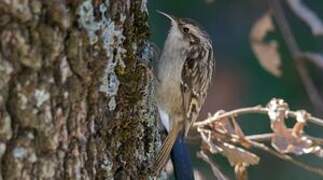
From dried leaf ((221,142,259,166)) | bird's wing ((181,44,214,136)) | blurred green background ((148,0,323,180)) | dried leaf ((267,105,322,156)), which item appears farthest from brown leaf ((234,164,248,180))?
blurred green background ((148,0,323,180))

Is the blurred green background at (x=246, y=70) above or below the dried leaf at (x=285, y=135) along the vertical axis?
below

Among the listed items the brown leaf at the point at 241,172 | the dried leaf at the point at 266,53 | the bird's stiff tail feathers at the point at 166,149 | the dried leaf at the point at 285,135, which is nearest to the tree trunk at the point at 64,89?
the bird's stiff tail feathers at the point at 166,149

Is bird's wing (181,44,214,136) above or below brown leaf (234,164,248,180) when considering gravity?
above

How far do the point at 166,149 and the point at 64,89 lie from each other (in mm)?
916

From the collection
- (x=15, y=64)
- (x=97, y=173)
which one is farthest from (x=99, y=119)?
(x=15, y=64)

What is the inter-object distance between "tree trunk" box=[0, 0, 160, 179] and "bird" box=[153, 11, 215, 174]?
3.35 feet

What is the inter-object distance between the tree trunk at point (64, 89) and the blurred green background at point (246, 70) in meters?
4.09

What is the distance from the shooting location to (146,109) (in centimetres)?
300

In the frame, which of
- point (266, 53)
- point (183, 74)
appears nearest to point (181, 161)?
point (183, 74)

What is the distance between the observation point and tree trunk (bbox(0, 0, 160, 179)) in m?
2.44

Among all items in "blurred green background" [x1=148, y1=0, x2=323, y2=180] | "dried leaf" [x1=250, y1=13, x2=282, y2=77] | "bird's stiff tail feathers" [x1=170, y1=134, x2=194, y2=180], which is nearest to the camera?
"bird's stiff tail feathers" [x1=170, y1=134, x2=194, y2=180]

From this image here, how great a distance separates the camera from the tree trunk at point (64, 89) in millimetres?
2439

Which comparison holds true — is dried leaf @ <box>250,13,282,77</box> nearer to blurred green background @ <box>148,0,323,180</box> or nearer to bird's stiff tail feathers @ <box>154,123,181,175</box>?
bird's stiff tail feathers @ <box>154,123,181,175</box>

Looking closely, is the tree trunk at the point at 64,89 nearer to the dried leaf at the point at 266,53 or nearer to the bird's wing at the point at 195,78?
the bird's wing at the point at 195,78
